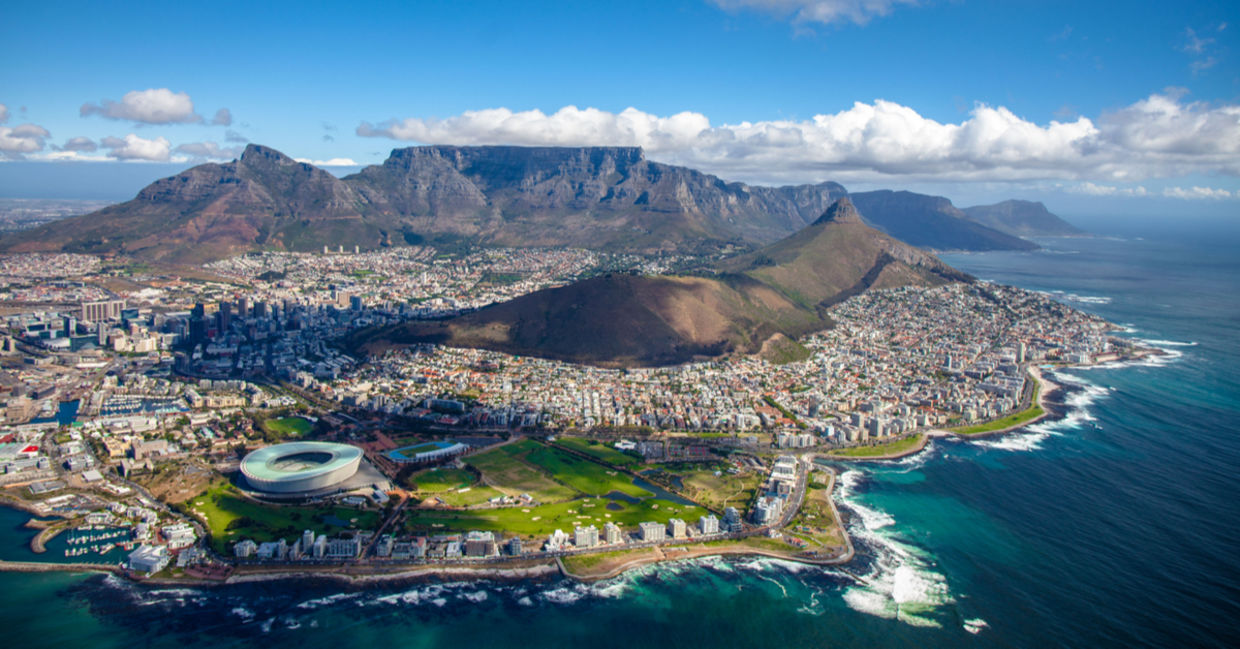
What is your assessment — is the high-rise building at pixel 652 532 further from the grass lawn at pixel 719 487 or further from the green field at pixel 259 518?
the green field at pixel 259 518

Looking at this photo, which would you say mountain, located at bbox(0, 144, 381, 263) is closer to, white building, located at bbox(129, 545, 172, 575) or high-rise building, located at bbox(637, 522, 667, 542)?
white building, located at bbox(129, 545, 172, 575)

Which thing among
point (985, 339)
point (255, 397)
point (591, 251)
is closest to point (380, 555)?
point (255, 397)

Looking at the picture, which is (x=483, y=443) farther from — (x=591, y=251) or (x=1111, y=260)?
(x=1111, y=260)

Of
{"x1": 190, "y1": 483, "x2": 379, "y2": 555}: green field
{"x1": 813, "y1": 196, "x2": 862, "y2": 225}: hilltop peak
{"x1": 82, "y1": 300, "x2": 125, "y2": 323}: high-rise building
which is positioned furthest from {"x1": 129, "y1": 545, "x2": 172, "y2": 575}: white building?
{"x1": 813, "y1": 196, "x2": 862, "y2": 225}: hilltop peak

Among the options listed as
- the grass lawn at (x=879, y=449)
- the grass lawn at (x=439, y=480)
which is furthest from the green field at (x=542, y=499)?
the grass lawn at (x=879, y=449)

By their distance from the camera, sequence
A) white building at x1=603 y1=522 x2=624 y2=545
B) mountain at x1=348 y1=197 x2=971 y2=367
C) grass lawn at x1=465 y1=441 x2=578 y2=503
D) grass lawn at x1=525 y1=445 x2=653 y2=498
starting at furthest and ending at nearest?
mountain at x1=348 y1=197 x2=971 y2=367
grass lawn at x1=525 y1=445 x2=653 y2=498
grass lawn at x1=465 y1=441 x2=578 y2=503
white building at x1=603 y1=522 x2=624 y2=545

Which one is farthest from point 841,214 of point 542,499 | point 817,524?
point 542,499

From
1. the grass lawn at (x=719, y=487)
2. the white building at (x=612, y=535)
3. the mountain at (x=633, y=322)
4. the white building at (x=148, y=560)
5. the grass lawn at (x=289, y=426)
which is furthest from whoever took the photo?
the mountain at (x=633, y=322)

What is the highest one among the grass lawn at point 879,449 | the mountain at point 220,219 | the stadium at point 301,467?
the mountain at point 220,219
